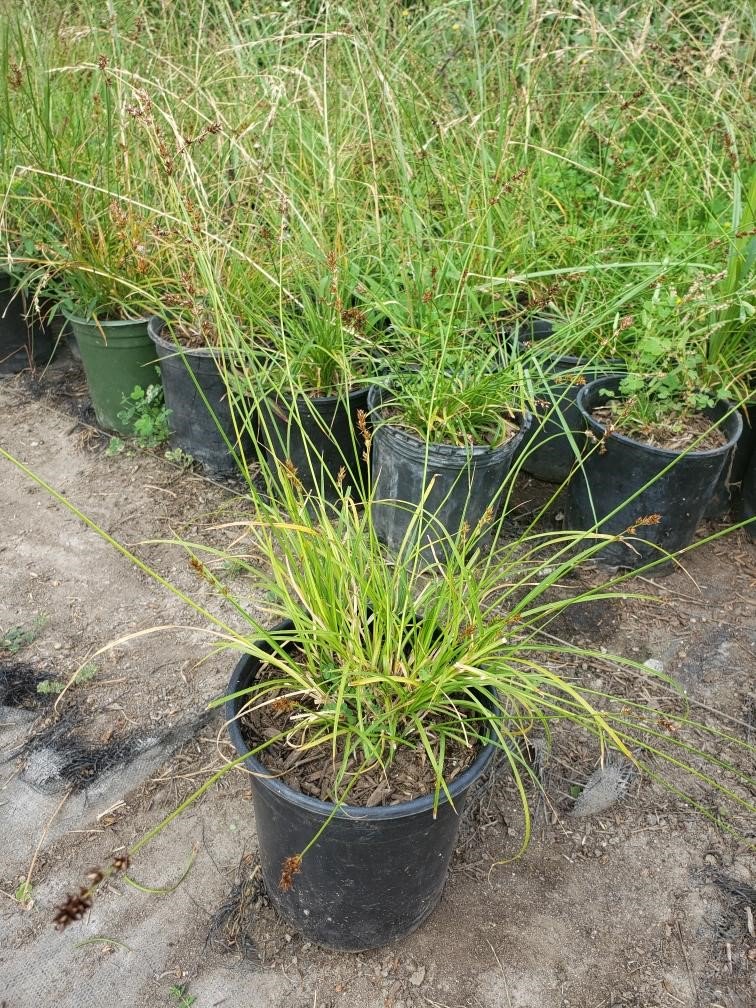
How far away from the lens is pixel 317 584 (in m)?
1.43

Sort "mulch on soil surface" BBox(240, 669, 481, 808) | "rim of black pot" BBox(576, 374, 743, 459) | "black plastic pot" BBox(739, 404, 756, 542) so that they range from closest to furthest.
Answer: "mulch on soil surface" BBox(240, 669, 481, 808) < "rim of black pot" BBox(576, 374, 743, 459) < "black plastic pot" BBox(739, 404, 756, 542)

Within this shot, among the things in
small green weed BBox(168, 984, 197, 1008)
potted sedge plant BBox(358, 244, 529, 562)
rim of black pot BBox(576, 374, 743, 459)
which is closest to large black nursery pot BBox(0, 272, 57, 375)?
potted sedge plant BBox(358, 244, 529, 562)

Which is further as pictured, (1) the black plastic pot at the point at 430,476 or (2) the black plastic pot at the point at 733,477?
(2) the black plastic pot at the point at 733,477

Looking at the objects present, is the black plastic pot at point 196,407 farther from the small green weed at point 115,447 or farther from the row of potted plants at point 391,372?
the small green weed at point 115,447

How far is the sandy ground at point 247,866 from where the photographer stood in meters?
1.49

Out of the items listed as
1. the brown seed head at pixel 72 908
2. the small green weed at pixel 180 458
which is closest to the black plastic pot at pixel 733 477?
the small green weed at pixel 180 458

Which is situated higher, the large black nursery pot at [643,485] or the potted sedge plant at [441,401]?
the potted sedge plant at [441,401]

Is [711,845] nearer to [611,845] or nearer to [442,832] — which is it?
[611,845]

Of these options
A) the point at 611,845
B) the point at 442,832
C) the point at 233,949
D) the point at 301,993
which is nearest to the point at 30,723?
the point at 233,949

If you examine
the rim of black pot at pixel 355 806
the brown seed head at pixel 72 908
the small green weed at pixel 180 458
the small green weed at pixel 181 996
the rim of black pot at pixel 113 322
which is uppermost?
the brown seed head at pixel 72 908

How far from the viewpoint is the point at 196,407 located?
2.74 meters

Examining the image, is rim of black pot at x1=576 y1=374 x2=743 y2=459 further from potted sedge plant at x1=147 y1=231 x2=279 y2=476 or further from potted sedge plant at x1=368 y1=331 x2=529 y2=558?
potted sedge plant at x1=147 y1=231 x2=279 y2=476

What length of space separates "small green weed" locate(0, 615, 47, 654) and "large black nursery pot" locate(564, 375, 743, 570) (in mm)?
1676

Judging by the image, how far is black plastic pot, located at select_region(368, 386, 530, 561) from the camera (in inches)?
84.1
